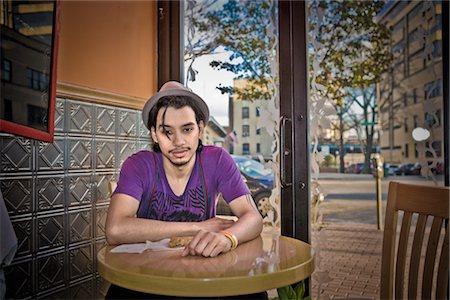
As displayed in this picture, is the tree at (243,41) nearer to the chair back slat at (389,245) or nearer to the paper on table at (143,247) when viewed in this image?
the chair back slat at (389,245)

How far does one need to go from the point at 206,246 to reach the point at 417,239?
2.30 feet

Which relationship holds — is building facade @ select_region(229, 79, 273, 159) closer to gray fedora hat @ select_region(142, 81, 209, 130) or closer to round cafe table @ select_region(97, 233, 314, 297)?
gray fedora hat @ select_region(142, 81, 209, 130)

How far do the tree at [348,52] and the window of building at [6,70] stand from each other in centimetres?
160

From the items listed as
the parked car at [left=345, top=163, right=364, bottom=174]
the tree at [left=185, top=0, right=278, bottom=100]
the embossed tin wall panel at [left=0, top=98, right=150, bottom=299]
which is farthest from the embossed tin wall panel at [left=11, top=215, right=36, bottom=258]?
the parked car at [left=345, top=163, right=364, bottom=174]

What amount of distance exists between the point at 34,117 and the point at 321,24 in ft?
5.45

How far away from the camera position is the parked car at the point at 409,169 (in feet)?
7.97

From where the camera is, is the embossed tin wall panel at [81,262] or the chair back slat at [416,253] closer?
the chair back slat at [416,253]

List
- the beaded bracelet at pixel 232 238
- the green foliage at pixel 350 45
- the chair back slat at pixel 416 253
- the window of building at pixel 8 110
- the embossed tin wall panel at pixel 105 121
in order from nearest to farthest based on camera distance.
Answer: the chair back slat at pixel 416 253
the beaded bracelet at pixel 232 238
the window of building at pixel 8 110
the embossed tin wall panel at pixel 105 121
the green foliage at pixel 350 45

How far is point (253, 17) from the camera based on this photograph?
257cm

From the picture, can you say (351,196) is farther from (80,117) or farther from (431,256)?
(80,117)

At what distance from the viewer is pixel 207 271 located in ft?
4.09

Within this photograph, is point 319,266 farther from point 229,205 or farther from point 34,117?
point 34,117

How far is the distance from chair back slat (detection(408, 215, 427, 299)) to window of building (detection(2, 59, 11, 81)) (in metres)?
A: 1.64

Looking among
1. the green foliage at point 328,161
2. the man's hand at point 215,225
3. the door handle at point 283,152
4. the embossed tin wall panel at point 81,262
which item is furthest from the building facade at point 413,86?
the embossed tin wall panel at point 81,262
